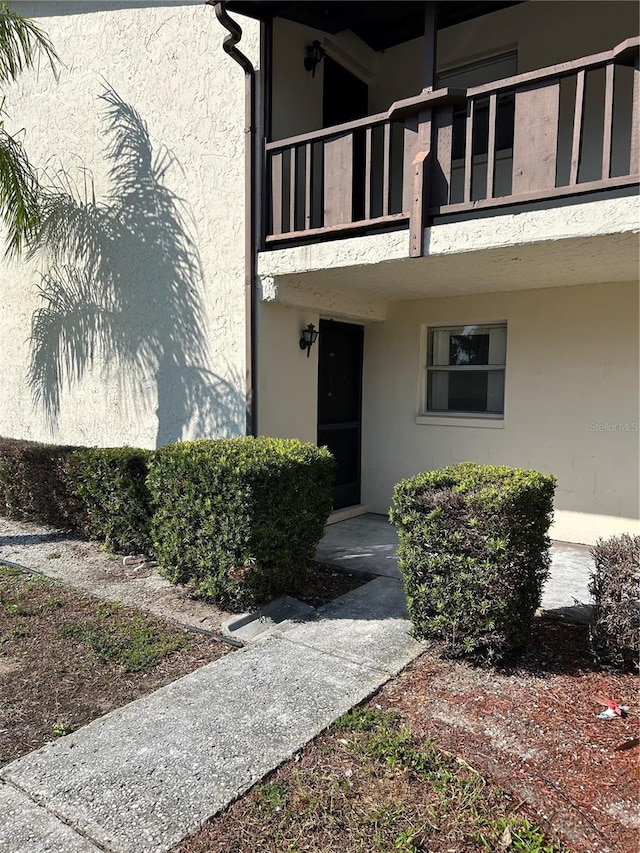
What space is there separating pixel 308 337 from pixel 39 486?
3680mm

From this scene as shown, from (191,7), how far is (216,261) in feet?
9.54

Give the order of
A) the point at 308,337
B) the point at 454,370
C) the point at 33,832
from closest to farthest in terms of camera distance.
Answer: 1. the point at 33,832
2. the point at 308,337
3. the point at 454,370

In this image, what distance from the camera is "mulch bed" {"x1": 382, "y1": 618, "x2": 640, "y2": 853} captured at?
242 cm

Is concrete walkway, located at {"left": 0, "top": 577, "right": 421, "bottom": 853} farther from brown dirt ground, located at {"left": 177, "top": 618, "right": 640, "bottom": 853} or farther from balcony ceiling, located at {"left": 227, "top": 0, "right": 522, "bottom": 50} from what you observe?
balcony ceiling, located at {"left": 227, "top": 0, "right": 522, "bottom": 50}

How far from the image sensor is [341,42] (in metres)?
6.74

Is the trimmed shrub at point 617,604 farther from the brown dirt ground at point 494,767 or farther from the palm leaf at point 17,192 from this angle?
the palm leaf at point 17,192

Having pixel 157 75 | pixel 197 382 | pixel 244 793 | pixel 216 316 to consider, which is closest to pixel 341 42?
pixel 157 75

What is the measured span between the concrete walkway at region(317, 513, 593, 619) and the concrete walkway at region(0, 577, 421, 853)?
4.67 feet

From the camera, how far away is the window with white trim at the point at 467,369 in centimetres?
679

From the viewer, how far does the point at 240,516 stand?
4.28m

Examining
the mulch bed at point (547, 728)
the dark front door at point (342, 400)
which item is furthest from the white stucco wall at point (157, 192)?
the mulch bed at point (547, 728)

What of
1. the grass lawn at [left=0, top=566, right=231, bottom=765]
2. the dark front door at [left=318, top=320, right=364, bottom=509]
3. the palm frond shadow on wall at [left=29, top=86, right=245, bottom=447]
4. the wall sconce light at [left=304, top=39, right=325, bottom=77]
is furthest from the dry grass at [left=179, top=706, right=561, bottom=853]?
the wall sconce light at [left=304, top=39, right=325, bottom=77]

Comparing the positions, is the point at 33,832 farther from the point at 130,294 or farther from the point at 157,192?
the point at 157,192

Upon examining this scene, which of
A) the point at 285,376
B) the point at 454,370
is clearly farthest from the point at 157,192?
the point at 454,370
